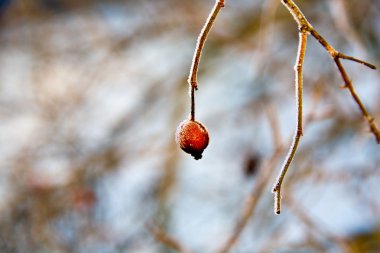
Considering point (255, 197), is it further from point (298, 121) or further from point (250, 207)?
point (298, 121)

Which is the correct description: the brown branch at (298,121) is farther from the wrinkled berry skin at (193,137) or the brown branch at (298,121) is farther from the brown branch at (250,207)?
the brown branch at (250,207)

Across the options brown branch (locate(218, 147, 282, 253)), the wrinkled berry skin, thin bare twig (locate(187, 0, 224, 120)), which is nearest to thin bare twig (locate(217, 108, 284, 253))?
brown branch (locate(218, 147, 282, 253))

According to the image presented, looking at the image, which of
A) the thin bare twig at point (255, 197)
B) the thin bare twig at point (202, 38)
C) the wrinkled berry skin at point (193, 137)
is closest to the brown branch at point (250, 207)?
the thin bare twig at point (255, 197)

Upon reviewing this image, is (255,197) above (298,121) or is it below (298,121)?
above

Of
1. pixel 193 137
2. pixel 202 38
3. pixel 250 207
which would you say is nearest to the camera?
pixel 202 38

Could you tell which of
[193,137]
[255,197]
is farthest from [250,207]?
[193,137]

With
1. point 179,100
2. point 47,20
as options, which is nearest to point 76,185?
point 179,100

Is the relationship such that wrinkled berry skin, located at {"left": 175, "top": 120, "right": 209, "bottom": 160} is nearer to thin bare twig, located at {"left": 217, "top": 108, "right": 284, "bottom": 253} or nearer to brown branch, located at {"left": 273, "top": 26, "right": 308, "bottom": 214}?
brown branch, located at {"left": 273, "top": 26, "right": 308, "bottom": 214}

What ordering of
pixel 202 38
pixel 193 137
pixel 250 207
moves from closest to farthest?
pixel 202 38 < pixel 193 137 < pixel 250 207

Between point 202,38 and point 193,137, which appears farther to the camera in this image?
point 193,137
